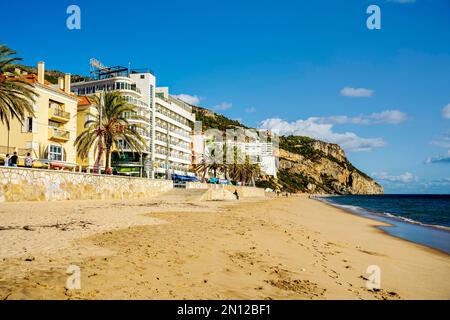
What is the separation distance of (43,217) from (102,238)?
625cm

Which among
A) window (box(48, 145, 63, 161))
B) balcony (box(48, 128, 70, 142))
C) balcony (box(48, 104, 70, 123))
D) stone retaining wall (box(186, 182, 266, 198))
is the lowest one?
stone retaining wall (box(186, 182, 266, 198))

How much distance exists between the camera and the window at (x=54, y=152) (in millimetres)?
42431

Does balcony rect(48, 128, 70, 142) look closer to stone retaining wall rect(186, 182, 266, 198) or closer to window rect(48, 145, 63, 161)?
window rect(48, 145, 63, 161)

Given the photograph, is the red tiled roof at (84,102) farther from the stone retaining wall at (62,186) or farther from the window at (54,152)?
the stone retaining wall at (62,186)

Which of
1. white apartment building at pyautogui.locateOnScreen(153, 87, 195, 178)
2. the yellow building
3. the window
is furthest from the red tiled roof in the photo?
white apartment building at pyautogui.locateOnScreen(153, 87, 195, 178)

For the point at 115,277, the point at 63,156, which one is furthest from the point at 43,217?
the point at 63,156

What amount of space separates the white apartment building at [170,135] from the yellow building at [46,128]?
23.3 meters

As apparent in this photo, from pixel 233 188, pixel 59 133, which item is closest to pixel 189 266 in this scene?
pixel 59 133

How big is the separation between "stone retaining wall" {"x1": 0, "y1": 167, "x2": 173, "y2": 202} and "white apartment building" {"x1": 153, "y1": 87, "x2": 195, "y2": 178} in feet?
104

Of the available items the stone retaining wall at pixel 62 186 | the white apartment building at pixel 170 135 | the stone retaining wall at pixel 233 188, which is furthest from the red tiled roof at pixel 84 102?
the stone retaining wall at pixel 62 186

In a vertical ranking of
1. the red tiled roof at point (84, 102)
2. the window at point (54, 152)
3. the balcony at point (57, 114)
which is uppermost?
the red tiled roof at point (84, 102)

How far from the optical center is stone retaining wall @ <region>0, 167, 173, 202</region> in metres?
20.9

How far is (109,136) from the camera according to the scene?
39.3 meters

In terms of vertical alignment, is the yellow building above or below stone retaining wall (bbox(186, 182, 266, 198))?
above
